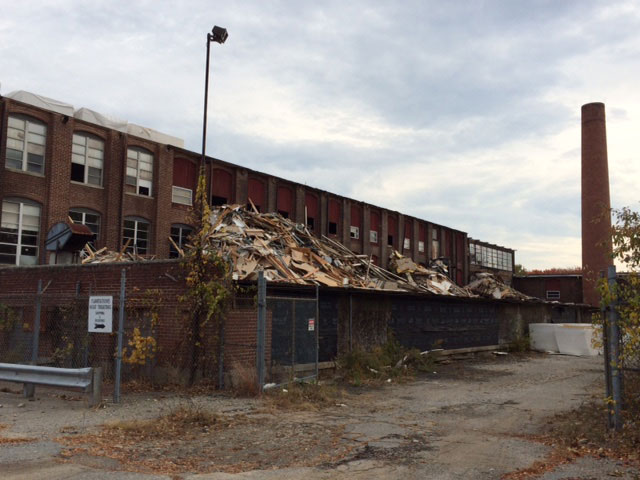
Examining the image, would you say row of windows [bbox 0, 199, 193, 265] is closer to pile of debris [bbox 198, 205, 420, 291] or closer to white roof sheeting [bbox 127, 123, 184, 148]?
pile of debris [bbox 198, 205, 420, 291]

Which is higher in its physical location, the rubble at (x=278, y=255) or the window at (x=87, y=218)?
the window at (x=87, y=218)

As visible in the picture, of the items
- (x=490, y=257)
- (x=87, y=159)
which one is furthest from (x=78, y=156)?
(x=490, y=257)

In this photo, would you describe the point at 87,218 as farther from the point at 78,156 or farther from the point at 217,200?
the point at 217,200

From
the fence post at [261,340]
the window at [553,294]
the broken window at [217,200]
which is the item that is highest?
the broken window at [217,200]

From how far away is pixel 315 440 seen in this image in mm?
8875

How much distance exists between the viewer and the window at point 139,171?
30.3 m

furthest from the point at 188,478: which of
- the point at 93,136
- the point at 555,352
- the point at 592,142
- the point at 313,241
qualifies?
the point at 592,142

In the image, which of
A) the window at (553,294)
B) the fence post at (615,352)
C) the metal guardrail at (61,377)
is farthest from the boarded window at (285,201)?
the window at (553,294)

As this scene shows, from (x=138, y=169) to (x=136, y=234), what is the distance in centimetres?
350

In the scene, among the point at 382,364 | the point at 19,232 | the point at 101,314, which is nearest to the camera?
the point at 101,314

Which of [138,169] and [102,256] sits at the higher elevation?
[138,169]

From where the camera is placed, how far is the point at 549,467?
7262 mm

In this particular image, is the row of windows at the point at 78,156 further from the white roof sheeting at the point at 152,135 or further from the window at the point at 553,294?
the window at the point at 553,294

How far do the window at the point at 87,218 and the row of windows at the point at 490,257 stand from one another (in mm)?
41317
